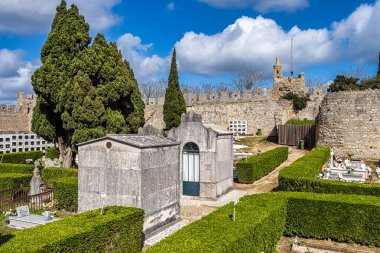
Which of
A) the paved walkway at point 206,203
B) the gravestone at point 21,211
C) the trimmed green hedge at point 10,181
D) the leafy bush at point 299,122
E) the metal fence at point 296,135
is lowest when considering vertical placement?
the paved walkway at point 206,203

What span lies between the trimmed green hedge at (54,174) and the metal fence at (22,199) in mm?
998

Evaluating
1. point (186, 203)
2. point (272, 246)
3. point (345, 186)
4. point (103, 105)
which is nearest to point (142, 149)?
point (272, 246)

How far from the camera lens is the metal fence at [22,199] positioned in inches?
468

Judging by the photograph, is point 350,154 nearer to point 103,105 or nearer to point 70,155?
point 103,105

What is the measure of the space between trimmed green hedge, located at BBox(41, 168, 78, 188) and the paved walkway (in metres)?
5.03

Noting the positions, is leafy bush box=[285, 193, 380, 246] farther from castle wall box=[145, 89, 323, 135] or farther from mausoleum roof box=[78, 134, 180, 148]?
castle wall box=[145, 89, 323, 135]

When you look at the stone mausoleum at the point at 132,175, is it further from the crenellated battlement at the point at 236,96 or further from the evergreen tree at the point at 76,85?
the crenellated battlement at the point at 236,96

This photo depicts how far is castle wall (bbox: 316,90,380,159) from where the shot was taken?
20.8 metres

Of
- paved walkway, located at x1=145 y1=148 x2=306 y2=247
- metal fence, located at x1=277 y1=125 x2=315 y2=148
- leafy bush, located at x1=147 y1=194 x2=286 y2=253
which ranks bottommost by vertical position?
paved walkway, located at x1=145 y1=148 x2=306 y2=247

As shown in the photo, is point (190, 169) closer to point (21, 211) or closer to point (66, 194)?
point (66, 194)

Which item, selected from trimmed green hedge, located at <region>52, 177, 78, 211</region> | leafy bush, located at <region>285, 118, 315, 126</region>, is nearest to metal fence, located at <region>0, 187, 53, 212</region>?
trimmed green hedge, located at <region>52, 177, 78, 211</region>

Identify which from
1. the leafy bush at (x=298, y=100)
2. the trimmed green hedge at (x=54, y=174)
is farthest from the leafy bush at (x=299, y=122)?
the trimmed green hedge at (x=54, y=174)

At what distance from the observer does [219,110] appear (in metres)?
34.1

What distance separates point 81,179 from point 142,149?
2.37 m
